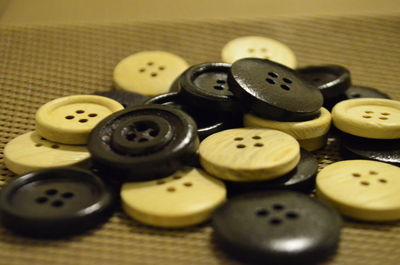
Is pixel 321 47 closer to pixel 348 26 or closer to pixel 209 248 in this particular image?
pixel 348 26

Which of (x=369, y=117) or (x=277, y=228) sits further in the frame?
(x=369, y=117)

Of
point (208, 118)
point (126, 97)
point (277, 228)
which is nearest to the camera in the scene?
point (277, 228)

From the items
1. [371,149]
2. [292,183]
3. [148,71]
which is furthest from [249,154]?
[148,71]

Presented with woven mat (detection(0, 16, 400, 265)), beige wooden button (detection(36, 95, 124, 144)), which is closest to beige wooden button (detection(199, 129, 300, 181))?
woven mat (detection(0, 16, 400, 265))

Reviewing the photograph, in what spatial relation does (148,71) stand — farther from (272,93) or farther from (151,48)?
(272,93)

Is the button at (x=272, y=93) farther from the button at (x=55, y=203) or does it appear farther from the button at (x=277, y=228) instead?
the button at (x=55, y=203)

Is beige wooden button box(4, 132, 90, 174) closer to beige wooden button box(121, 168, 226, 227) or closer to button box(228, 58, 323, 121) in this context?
beige wooden button box(121, 168, 226, 227)

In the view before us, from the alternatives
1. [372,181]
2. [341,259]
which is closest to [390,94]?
[372,181]
